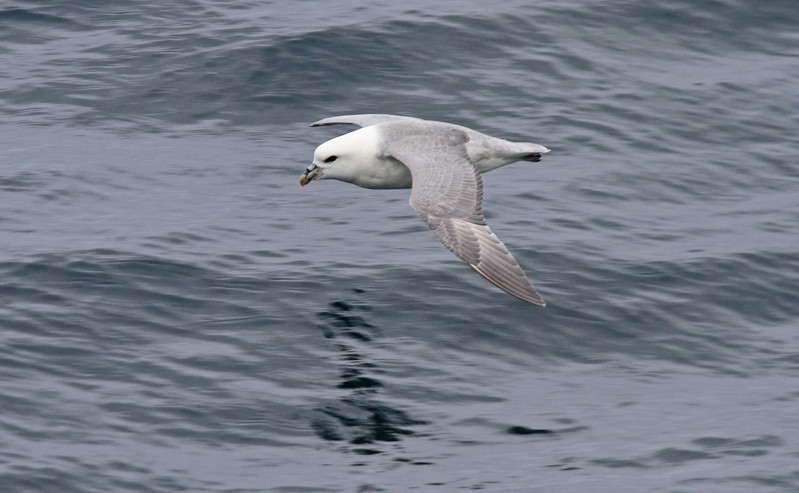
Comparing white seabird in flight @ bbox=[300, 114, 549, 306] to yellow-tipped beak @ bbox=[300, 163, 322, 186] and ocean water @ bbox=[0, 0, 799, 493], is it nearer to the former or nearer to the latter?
yellow-tipped beak @ bbox=[300, 163, 322, 186]

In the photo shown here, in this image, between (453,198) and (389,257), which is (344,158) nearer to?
(453,198)

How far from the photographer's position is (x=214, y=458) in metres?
11.4

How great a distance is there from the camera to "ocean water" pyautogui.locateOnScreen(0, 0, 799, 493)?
11688 millimetres

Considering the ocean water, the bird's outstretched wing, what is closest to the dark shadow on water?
the ocean water

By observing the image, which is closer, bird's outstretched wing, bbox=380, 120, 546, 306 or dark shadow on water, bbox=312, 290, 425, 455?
dark shadow on water, bbox=312, 290, 425, 455

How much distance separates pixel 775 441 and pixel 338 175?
553 centimetres

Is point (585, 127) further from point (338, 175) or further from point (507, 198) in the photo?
point (338, 175)

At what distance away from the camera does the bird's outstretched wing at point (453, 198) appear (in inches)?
491

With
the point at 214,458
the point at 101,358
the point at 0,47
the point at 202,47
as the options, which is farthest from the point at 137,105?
the point at 214,458

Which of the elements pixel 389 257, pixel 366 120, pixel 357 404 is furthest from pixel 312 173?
pixel 357 404

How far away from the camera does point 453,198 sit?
43.9ft

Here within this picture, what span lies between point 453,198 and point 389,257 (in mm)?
2616

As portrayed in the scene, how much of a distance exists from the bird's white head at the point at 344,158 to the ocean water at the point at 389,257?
1412 millimetres

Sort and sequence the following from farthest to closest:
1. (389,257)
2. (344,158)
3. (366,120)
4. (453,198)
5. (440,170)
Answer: (366,120), (389,257), (344,158), (440,170), (453,198)
